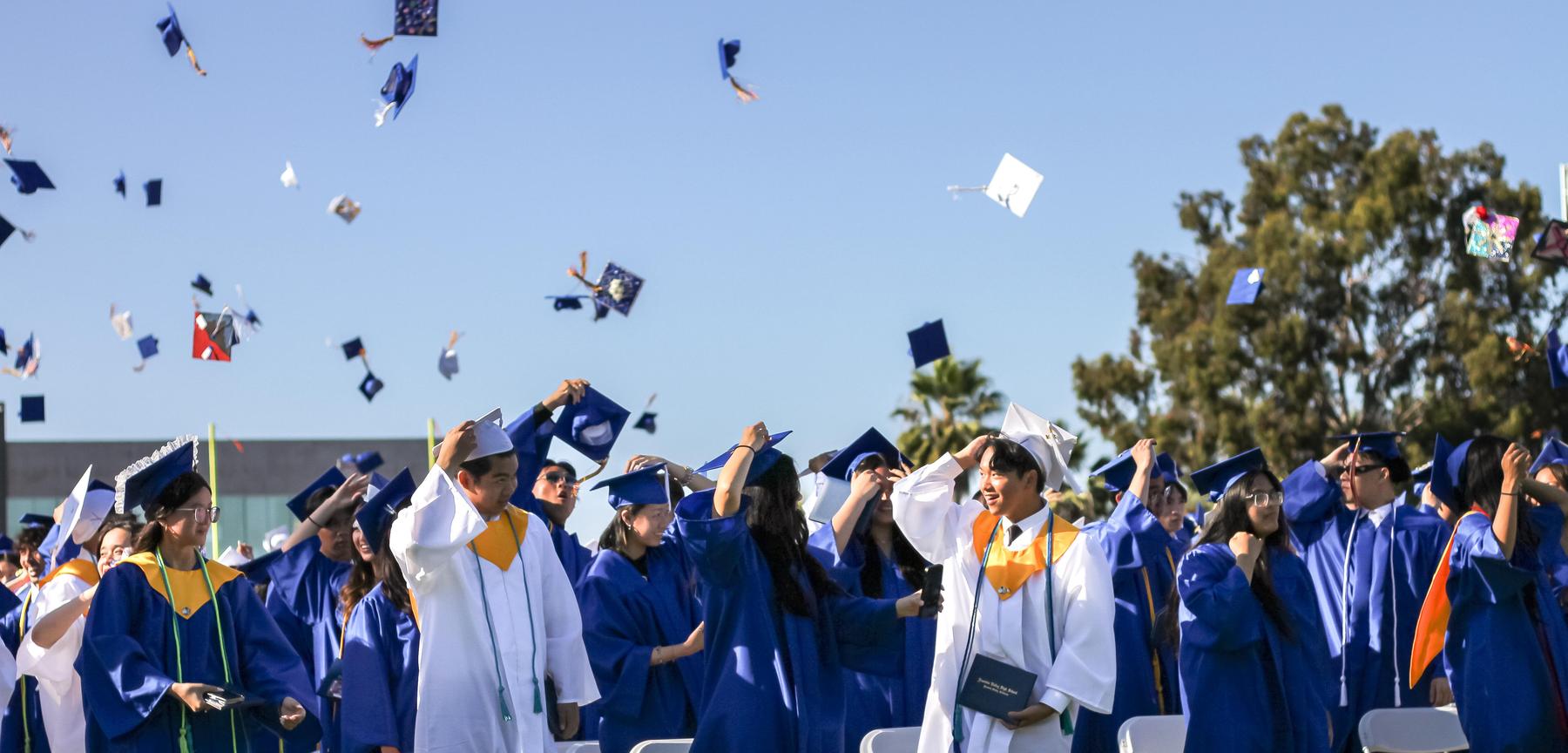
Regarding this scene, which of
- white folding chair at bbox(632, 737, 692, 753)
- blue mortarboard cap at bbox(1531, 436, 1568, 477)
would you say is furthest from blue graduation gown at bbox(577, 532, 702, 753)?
blue mortarboard cap at bbox(1531, 436, 1568, 477)

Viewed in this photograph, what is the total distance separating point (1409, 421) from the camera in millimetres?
27422

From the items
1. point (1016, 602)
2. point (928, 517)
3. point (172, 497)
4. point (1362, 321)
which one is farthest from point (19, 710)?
point (1362, 321)

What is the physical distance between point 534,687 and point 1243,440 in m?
22.4

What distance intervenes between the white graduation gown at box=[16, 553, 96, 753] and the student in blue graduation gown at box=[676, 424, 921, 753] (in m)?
2.64

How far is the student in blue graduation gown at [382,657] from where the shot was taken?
21.2ft

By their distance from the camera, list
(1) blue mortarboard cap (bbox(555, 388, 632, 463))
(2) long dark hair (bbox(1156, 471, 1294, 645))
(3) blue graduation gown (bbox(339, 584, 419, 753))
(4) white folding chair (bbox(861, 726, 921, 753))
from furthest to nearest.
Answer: (1) blue mortarboard cap (bbox(555, 388, 632, 463))
(2) long dark hair (bbox(1156, 471, 1294, 645))
(4) white folding chair (bbox(861, 726, 921, 753))
(3) blue graduation gown (bbox(339, 584, 419, 753))

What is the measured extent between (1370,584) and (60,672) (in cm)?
592

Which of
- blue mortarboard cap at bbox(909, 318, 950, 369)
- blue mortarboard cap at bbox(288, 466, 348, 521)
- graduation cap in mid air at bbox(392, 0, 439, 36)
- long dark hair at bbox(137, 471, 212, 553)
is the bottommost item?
long dark hair at bbox(137, 471, 212, 553)

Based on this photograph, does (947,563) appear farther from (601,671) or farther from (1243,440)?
(1243,440)

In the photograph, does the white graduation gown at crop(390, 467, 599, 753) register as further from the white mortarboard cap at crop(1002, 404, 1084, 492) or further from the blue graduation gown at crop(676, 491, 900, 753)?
the white mortarboard cap at crop(1002, 404, 1084, 492)

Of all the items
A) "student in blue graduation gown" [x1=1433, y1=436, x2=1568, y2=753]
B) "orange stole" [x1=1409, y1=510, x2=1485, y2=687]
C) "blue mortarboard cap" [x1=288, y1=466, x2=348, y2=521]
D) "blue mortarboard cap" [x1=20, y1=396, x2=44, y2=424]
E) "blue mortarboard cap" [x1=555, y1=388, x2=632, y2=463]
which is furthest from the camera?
"blue mortarboard cap" [x1=20, y1=396, x2=44, y2=424]

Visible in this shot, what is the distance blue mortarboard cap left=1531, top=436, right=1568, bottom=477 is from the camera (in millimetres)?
9273

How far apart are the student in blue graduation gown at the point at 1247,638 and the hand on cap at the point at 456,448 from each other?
8.87ft

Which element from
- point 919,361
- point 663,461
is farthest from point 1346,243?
point 663,461
